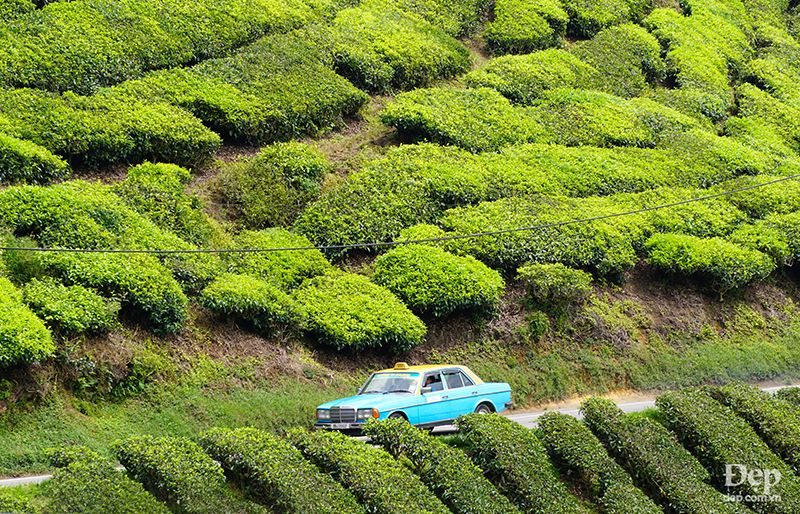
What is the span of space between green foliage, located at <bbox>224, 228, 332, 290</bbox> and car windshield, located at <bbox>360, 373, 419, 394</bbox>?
5.08m

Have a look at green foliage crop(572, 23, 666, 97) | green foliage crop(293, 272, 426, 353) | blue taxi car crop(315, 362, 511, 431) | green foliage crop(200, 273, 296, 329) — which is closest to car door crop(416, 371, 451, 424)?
blue taxi car crop(315, 362, 511, 431)

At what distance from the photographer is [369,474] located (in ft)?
58.2

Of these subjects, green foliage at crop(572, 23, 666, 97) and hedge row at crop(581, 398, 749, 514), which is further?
green foliage at crop(572, 23, 666, 97)

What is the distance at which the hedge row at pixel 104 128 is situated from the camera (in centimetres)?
2733

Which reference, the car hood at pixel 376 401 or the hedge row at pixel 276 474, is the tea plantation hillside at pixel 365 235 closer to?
the hedge row at pixel 276 474

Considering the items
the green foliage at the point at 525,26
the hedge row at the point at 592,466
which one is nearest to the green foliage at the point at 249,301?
the hedge row at the point at 592,466

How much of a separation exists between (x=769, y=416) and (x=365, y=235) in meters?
11.4

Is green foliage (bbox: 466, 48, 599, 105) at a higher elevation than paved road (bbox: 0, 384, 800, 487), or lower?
higher

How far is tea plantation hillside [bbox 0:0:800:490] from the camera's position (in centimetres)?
2011

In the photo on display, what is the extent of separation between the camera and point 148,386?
71.7ft

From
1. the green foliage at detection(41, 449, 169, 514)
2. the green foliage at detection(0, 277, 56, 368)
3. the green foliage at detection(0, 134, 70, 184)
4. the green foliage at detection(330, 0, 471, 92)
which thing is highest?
the green foliage at detection(330, 0, 471, 92)

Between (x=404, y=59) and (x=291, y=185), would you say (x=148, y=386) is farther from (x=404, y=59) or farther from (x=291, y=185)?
(x=404, y=59)

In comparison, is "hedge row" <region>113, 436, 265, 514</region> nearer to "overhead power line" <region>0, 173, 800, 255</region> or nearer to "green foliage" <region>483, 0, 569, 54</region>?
"overhead power line" <region>0, 173, 800, 255</region>

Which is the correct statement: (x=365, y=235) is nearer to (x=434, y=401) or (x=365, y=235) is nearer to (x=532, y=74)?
(x=434, y=401)
